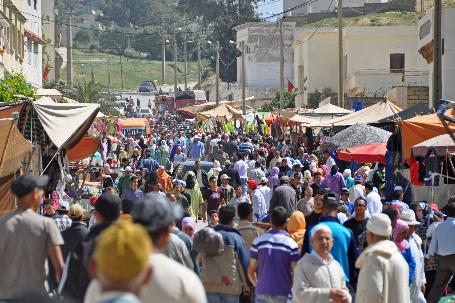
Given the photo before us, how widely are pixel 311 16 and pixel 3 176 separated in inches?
2996

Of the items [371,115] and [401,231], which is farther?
[371,115]

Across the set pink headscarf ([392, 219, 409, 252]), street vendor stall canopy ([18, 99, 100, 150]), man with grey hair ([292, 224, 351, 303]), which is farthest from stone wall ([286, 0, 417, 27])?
man with grey hair ([292, 224, 351, 303])

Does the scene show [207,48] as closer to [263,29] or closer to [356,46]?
[263,29]

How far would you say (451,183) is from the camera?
780 inches

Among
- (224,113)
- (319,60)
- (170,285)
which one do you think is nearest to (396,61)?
(319,60)

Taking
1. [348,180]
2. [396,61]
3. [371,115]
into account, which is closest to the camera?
[348,180]

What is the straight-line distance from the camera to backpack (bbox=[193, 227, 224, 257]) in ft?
33.4

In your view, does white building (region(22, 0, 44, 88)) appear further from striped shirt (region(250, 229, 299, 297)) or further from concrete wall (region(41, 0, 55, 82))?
striped shirt (region(250, 229, 299, 297))

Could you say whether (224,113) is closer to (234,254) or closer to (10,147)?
(10,147)

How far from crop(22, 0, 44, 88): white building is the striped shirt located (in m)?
40.7

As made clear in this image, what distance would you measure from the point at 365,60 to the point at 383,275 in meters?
49.4

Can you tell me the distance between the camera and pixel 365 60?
57.8 meters

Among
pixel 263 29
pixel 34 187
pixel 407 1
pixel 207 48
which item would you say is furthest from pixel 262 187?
pixel 207 48

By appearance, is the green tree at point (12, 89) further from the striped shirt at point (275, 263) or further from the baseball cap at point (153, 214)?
the baseball cap at point (153, 214)
